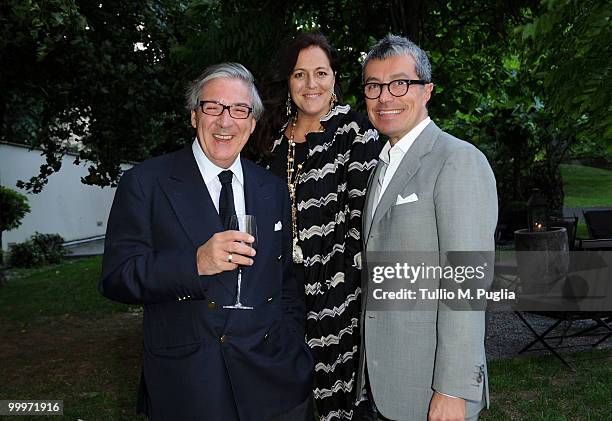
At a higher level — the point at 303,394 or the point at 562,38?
the point at 562,38

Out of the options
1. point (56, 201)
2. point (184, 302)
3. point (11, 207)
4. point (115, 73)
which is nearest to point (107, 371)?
point (115, 73)

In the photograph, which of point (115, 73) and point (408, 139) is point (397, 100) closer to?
point (408, 139)

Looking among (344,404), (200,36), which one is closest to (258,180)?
(344,404)

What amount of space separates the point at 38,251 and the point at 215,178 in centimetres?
2064

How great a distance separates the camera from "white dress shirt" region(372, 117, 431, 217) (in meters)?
2.77

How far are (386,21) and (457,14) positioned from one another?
1113mm

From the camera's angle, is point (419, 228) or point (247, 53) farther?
point (247, 53)

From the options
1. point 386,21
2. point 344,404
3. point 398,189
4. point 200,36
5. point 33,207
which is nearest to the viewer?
point 398,189

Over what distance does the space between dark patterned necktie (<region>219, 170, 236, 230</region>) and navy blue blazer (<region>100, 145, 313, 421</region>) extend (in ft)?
0.20

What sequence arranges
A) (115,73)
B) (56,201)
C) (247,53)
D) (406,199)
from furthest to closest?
(56,201)
(115,73)
(247,53)
(406,199)

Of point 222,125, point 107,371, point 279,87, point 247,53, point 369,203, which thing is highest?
point 247,53

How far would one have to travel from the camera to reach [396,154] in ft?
9.24

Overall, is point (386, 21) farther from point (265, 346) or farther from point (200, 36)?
point (265, 346)

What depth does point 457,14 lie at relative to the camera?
27.4 ft
